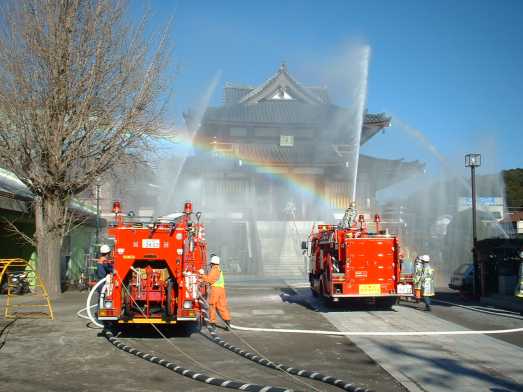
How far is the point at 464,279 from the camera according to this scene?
20.3 metres

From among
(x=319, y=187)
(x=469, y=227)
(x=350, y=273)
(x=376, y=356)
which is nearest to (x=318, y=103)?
(x=319, y=187)

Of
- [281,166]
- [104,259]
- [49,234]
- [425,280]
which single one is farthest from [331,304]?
[281,166]

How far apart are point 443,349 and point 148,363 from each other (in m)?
5.03

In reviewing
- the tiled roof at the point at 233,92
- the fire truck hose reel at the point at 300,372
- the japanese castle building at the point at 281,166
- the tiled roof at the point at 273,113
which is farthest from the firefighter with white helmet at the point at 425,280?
the tiled roof at the point at 233,92

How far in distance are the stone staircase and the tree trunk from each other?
48.0 feet

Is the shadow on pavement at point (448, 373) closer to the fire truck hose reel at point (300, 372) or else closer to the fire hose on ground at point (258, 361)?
the fire truck hose reel at point (300, 372)

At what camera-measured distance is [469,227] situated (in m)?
34.7

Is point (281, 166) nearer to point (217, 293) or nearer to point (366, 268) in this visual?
point (366, 268)

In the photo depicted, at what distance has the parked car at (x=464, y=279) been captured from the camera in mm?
20156

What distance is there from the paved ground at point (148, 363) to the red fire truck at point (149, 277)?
53cm

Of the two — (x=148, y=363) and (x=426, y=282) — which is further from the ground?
(x=426, y=282)

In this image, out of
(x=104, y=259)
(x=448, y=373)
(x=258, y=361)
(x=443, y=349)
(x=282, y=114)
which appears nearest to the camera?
(x=448, y=373)

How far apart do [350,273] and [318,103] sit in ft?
128

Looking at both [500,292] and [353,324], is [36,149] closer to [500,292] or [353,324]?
[353,324]
